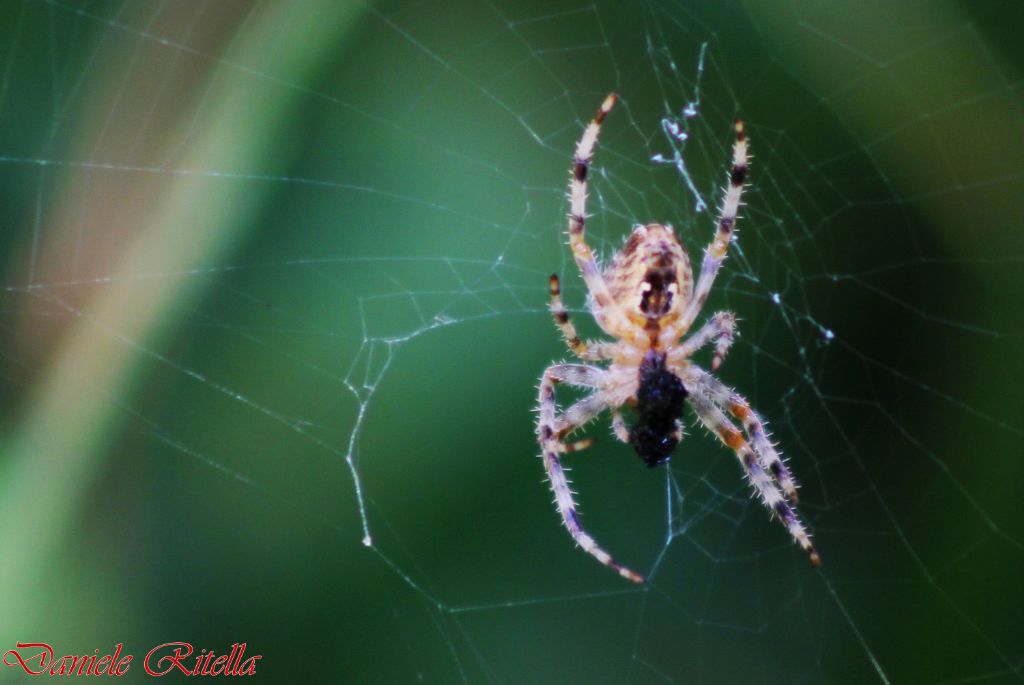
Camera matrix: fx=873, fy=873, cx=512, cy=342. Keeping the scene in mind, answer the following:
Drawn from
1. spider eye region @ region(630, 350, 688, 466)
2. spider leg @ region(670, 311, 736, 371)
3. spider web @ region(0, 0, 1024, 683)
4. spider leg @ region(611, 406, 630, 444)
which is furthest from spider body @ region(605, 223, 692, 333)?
spider web @ region(0, 0, 1024, 683)

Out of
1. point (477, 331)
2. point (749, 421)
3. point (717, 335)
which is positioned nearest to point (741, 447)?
point (749, 421)

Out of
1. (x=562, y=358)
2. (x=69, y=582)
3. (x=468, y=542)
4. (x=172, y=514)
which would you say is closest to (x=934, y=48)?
(x=562, y=358)

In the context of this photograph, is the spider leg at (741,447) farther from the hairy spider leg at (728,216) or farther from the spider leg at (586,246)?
the hairy spider leg at (728,216)

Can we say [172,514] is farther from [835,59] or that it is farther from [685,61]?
[835,59]

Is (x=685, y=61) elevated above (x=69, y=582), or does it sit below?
above

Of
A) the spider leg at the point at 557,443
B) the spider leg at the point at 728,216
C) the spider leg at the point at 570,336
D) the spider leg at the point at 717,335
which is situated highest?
the spider leg at the point at 728,216

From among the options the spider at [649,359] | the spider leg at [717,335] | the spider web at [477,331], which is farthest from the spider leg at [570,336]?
the spider web at [477,331]

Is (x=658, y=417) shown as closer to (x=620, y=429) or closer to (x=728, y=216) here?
(x=620, y=429)
